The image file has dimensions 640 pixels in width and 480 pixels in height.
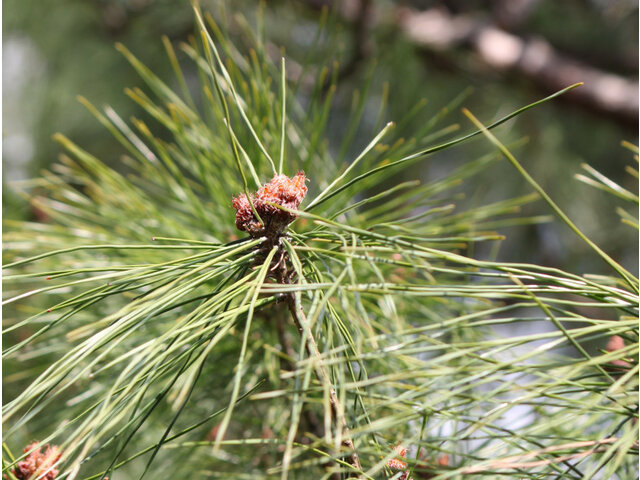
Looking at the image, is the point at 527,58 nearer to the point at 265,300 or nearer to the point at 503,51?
the point at 503,51

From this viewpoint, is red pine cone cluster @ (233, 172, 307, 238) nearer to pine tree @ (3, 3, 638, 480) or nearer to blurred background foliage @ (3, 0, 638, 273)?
pine tree @ (3, 3, 638, 480)

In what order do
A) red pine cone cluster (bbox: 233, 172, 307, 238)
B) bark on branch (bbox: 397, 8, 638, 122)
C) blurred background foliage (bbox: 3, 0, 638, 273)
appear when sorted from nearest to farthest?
red pine cone cluster (bbox: 233, 172, 307, 238) → bark on branch (bbox: 397, 8, 638, 122) → blurred background foliage (bbox: 3, 0, 638, 273)

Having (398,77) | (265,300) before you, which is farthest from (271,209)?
(398,77)

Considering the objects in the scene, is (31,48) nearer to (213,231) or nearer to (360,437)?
A: (213,231)

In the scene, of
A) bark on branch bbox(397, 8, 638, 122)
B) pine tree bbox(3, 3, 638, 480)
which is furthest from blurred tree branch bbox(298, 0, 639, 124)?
pine tree bbox(3, 3, 638, 480)

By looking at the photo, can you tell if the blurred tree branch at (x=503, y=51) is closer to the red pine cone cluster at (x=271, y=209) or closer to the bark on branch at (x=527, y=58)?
the bark on branch at (x=527, y=58)

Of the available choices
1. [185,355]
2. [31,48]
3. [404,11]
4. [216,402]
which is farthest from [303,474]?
[31,48]
